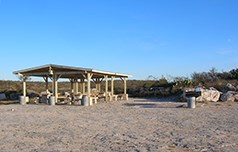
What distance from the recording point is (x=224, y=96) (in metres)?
22.3

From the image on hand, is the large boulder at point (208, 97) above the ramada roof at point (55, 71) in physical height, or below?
below

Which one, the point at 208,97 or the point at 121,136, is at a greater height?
the point at 208,97

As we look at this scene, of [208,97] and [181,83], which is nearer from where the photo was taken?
[208,97]

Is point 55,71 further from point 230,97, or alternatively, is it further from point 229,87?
point 229,87

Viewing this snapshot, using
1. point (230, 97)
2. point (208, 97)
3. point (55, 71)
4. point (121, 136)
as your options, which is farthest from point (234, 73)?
point (121, 136)

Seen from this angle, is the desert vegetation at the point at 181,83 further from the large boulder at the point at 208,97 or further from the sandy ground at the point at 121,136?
the sandy ground at the point at 121,136

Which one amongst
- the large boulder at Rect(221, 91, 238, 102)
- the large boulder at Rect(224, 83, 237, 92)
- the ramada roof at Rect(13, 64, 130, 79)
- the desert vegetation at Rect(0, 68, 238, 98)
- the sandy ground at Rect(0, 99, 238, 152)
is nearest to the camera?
the sandy ground at Rect(0, 99, 238, 152)

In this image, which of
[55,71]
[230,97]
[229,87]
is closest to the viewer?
[230,97]

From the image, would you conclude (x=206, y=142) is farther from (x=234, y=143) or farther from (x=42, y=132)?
(x=42, y=132)

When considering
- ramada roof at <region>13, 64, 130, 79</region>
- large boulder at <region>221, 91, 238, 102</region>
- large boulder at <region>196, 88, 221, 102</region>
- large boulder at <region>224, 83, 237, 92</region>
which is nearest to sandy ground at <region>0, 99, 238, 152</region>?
ramada roof at <region>13, 64, 130, 79</region>

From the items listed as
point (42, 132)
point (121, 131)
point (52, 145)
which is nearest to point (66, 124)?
point (42, 132)

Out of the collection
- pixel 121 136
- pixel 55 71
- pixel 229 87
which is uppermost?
pixel 55 71

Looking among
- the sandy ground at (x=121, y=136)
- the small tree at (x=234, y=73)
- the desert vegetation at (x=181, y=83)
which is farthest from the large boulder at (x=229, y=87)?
the sandy ground at (x=121, y=136)

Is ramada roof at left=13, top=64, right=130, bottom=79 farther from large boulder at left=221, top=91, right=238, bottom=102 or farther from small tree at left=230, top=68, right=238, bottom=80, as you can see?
small tree at left=230, top=68, right=238, bottom=80
